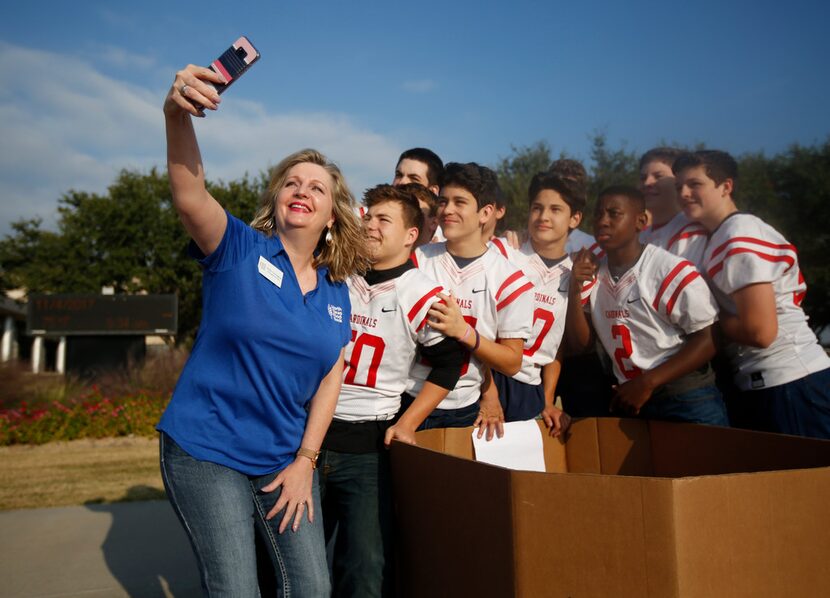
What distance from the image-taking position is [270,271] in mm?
2010

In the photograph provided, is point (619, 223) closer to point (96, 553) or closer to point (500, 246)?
point (500, 246)

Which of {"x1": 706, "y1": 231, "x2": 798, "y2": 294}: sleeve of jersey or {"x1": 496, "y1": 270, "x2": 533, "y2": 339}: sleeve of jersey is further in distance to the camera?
{"x1": 496, "y1": 270, "x2": 533, "y2": 339}: sleeve of jersey

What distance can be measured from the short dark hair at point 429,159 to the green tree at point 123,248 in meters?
25.5

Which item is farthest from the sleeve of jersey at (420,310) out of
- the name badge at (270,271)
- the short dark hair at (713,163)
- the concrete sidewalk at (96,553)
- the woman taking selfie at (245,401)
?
the concrete sidewalk at (96,553)

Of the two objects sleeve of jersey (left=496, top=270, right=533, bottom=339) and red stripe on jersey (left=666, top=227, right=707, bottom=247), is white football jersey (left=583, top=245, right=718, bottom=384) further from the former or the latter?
sleeve of jersey (left=496, top=270, right=533, bottom=339)

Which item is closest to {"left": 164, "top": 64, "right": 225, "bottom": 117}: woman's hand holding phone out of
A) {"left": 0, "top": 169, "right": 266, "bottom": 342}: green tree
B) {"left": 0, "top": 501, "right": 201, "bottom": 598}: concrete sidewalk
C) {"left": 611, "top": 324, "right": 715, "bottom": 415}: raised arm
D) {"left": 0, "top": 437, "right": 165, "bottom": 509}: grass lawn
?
{"left": 611, "top": 324, "right": 715, "bottom": 415}: raised arm

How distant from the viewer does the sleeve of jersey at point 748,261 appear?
2502 mm

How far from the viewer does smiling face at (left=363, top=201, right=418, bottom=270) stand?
101 inches

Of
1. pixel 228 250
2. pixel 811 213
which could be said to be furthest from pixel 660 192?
pixel 811 213

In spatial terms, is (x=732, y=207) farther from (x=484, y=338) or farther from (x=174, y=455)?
(x=174, y=455)

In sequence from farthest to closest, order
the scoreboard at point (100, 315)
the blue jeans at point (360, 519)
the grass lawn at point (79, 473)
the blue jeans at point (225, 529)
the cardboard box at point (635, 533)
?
1. the scoreboard at point (100, 315)
2. the grass lawn at point (79, 473)
3. the blue jeans at point (360, 519)
4. the blue jeans at point (225, 529)
5. the cardboard box at point (635, 533)

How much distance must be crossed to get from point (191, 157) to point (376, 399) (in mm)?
1094

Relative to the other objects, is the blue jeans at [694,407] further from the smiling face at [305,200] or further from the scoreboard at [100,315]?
the scoreboard at [100,315]

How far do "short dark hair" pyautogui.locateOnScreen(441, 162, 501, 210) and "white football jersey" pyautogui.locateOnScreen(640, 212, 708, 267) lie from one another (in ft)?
2.57
